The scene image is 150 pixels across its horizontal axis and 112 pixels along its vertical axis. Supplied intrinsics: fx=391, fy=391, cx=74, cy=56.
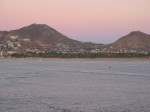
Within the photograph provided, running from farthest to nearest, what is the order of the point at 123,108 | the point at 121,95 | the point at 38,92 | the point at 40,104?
the point at 38,92
the point at 121,95
the point at 40,104
the point at 123,108

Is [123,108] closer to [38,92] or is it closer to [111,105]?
[111,105]

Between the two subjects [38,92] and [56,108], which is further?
[38,92]

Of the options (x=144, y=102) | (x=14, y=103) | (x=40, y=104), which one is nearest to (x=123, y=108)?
(x=144, y=102)

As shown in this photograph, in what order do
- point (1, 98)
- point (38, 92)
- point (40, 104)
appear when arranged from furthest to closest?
1. point (38, 92)
2. point (1, 98)
3. point (40, 104)

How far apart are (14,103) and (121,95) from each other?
38.0 feet

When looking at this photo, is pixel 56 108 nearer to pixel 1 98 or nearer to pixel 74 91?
pixel 1 98

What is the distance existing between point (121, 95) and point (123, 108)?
28.1 feet

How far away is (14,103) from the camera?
33.3m

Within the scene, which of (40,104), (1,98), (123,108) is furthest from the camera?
(1,98)

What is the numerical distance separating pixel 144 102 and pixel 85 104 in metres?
5.23

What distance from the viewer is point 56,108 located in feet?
101

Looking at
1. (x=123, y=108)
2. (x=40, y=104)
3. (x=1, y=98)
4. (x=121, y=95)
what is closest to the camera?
(x=123, y=108)

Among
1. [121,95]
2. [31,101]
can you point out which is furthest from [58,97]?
[121,95]

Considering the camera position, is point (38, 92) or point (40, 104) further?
point (38, 92)
